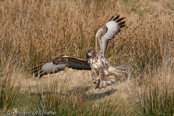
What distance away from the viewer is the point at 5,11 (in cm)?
891

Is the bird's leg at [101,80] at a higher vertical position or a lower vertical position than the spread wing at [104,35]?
lower

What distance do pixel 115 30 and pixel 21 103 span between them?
246 cm

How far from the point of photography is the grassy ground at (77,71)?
3.86m

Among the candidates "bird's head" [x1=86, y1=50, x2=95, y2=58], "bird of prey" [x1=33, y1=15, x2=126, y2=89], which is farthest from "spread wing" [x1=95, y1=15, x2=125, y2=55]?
"bird's head" [x1=86, y1=50, x2=95, y2=58]

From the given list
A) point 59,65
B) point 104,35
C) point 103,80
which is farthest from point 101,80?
point 104,35

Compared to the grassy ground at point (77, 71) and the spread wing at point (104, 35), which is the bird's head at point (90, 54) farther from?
the grassy ground at point (77, 71)

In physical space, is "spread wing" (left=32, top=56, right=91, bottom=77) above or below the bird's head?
below

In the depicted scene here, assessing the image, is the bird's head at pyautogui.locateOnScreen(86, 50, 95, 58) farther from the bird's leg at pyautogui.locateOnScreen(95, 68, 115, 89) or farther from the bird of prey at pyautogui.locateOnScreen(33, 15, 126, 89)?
the bird's leg at pyautogui.locateOnScreen(95, 68, 115, 89)

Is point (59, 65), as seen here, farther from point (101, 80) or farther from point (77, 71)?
point (77, 71)

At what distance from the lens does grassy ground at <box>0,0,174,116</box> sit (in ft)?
12.7

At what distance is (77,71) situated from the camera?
6.56 meters

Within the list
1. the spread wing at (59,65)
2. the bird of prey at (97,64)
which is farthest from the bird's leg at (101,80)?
the spread wing at (59,65)

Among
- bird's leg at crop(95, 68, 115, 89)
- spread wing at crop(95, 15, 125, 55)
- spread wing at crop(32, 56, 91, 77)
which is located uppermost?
spread wing at crop(95, 15, 125, 55)

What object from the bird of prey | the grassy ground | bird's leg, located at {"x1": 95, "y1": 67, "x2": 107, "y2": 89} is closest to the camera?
the grassy ground
